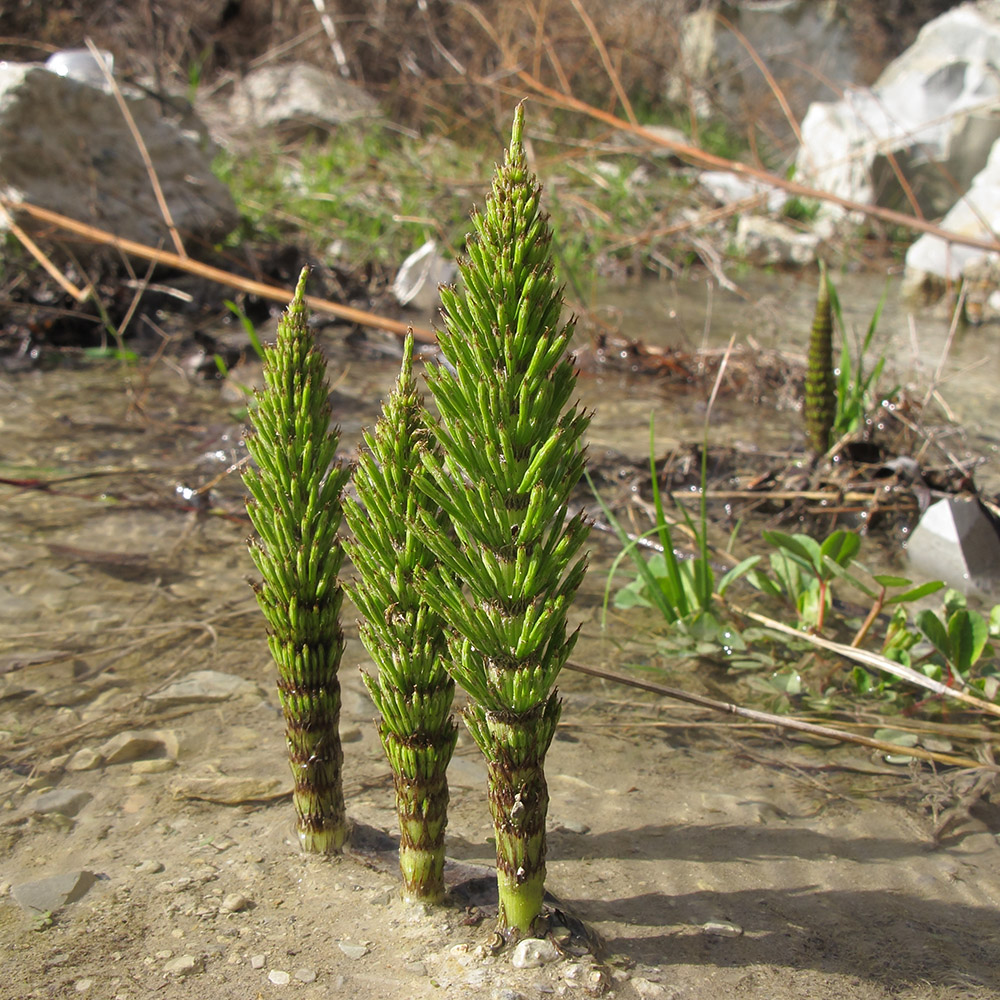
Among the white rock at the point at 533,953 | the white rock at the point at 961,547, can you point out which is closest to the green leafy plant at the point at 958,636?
the white rock at the point at 961,547

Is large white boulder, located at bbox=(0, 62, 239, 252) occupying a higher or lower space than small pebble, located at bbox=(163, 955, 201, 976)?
higher

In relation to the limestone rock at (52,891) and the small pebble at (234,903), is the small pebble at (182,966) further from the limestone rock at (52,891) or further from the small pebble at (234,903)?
the limestone rock at (52,891)

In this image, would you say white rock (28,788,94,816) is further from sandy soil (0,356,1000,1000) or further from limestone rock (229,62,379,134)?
limestone rock (229,62,379,134)

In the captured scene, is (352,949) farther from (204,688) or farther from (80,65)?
(80,65)

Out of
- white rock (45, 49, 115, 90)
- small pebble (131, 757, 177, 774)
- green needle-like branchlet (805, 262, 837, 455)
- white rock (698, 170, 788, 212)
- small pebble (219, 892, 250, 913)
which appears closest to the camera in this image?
small pebble (219, 892, 250, 913)

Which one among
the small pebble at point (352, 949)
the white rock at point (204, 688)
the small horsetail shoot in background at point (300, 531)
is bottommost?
the white rock at point (204, 688)

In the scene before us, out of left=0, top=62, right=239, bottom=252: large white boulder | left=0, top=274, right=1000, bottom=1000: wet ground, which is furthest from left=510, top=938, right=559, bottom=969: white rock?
left=0, top=62, right=239, bottom=252: large white boulder
